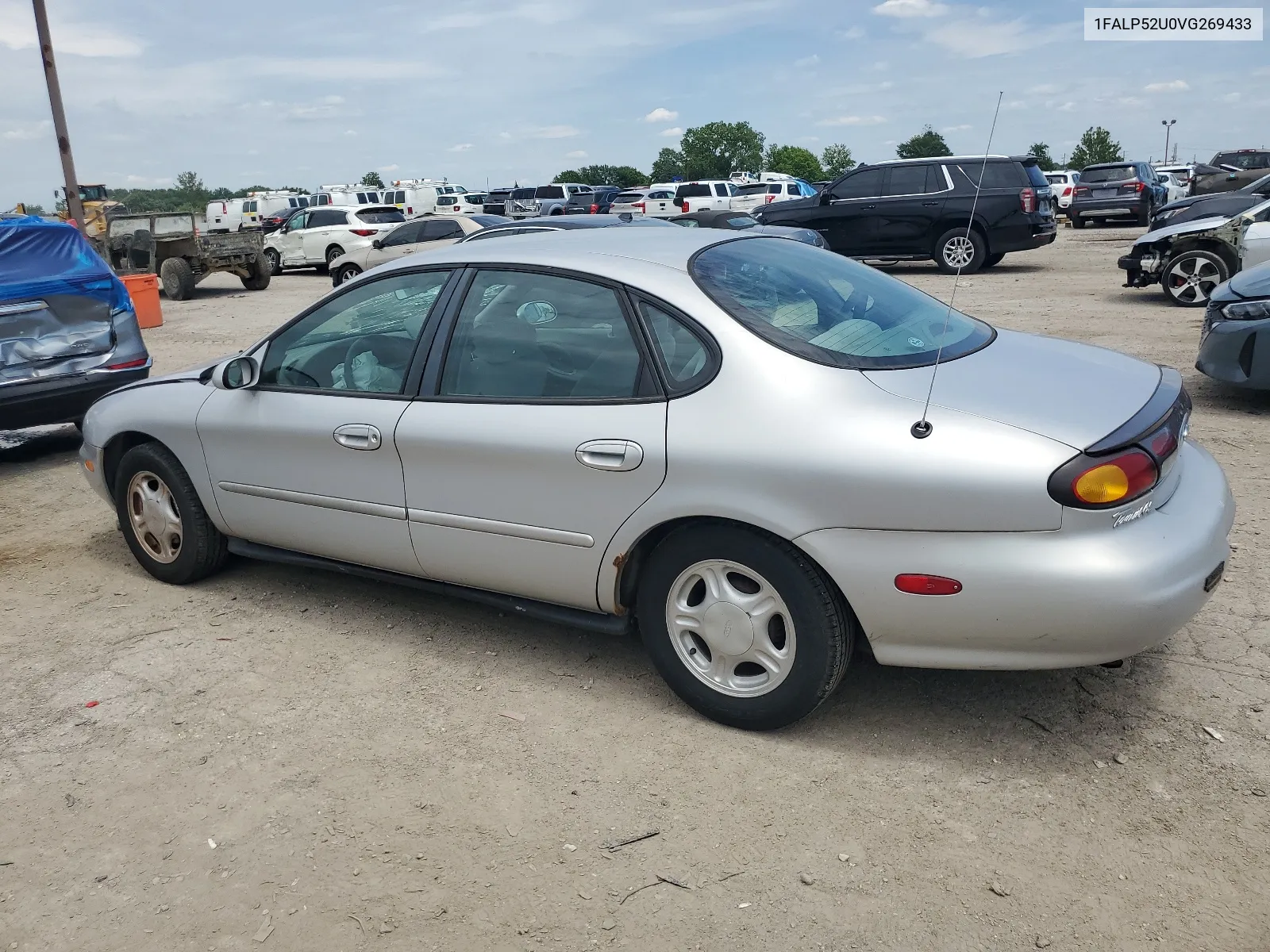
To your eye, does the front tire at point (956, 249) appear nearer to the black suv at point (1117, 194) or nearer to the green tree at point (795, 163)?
the black suv at point (1117, 194)

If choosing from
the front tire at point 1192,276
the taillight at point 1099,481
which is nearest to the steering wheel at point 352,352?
the taillight at point 1099,481

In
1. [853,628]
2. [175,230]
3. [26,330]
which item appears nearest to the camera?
[853,628]

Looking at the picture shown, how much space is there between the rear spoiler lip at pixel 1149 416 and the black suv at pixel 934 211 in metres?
14.1

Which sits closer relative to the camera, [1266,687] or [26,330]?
[1266,687]

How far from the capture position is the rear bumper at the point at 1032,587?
2.80 metres

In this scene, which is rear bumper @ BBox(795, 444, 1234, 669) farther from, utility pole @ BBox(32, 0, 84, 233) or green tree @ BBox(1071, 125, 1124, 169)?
green tree @ BBox(1071, 125, 1124, 169)

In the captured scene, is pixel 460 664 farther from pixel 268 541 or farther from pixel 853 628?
pixel 853 628

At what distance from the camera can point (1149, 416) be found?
3068 mm

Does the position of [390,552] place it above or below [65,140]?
below

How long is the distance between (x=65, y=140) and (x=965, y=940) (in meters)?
20.2

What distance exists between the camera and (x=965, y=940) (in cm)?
244

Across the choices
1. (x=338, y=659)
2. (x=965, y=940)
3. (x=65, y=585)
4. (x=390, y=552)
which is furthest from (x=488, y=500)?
(x=65, y=585)

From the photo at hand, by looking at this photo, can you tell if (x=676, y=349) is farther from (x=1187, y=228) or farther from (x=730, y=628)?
(x=1187, y=228)

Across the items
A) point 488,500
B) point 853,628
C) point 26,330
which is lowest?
point 853,628
